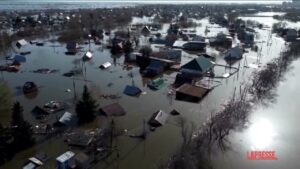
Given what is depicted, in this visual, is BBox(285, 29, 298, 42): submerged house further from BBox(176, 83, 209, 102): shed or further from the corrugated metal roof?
the corrugated metal roof

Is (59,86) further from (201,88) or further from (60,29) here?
(60,29)

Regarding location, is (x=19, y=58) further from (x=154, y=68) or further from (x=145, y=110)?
(x=145, y=110)

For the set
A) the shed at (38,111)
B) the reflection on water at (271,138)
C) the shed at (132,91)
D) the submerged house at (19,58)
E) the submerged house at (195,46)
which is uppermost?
the submerged house at (195,46)

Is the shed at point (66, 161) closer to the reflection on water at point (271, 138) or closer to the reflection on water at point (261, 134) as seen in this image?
the reflection on water at point (271, 138)

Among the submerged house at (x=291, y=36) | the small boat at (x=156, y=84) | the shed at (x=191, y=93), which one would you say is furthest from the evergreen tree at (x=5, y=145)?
the submerged house at (x=291, y=36)

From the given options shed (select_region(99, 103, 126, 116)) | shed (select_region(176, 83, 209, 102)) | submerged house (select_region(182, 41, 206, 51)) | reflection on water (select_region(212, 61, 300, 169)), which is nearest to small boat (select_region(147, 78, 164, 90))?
shed (select_region(176, 83, 209, 102))

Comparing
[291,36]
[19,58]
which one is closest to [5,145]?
[19,58]
